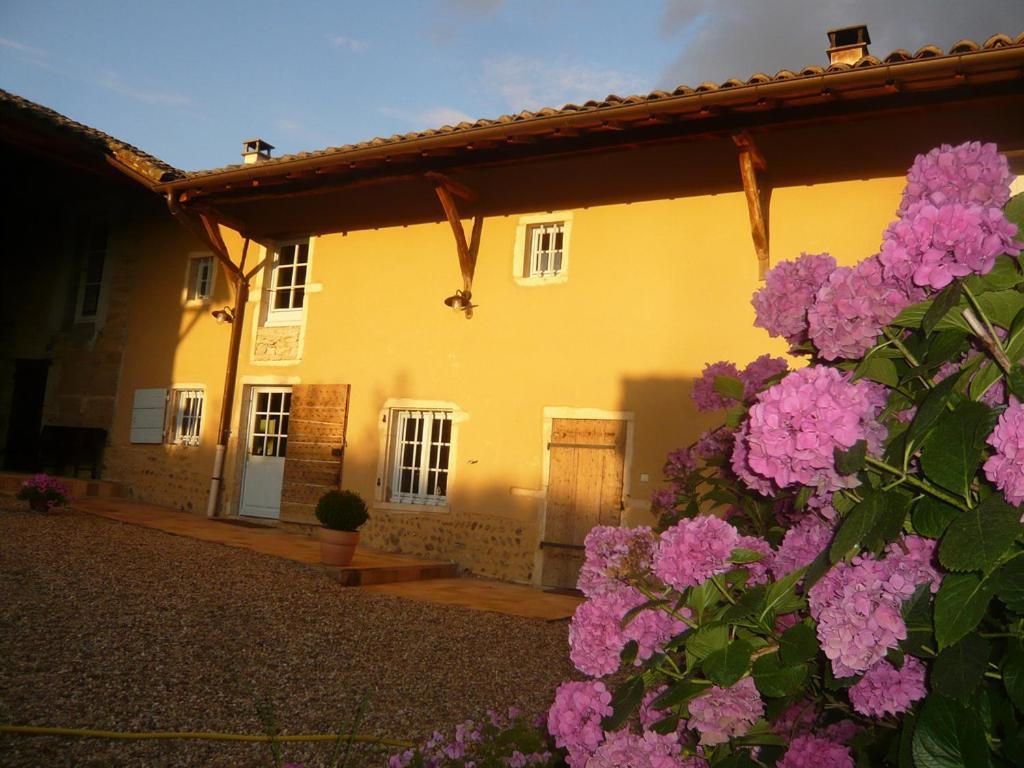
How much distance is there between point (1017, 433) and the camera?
1003 millimetres

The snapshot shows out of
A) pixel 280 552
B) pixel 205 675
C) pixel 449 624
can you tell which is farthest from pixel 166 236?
pixel 205 675

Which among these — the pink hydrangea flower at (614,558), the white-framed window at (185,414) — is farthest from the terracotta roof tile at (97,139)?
the pink hydrangea flower at (614,558)

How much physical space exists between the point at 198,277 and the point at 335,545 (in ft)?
18.6

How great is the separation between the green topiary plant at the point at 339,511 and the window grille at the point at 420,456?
1.71 metres

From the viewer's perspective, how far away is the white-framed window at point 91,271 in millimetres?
12398

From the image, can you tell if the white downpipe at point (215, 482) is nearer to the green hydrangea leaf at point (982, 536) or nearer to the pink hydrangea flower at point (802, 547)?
the pink hydrangea flower at point (802, 547)

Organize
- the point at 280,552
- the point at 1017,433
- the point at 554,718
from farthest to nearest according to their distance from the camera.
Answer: the point at 280,552 → the point at 554,718 → the point at 1017,433

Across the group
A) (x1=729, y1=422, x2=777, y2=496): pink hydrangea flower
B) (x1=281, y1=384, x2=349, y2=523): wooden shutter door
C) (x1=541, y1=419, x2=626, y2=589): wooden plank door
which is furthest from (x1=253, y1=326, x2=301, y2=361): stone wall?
(x1=729, y1=422, x2=777, y2=496): pink hydrangea flower

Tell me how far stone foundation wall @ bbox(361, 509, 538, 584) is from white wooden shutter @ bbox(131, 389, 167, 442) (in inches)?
144

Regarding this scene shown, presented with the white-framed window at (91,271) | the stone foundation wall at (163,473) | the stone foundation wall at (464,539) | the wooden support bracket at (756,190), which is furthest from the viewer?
the white-framed window at (91,271)

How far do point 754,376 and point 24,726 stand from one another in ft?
9.24

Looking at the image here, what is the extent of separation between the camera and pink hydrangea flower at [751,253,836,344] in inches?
61.7

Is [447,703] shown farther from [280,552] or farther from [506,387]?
[506,387]

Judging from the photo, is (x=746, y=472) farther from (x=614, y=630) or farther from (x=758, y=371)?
(x=758, y=371)
